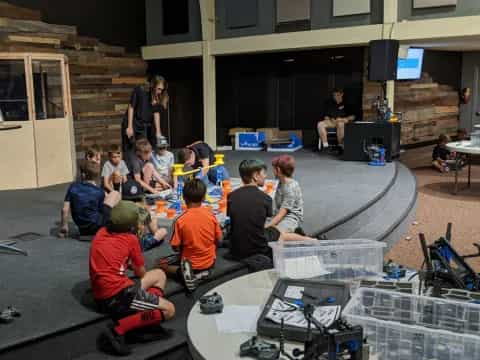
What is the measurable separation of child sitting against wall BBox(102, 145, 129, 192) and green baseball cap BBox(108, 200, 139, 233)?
9.66 feet

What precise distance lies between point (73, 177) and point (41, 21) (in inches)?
159

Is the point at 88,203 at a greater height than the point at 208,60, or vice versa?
the point at 208,60

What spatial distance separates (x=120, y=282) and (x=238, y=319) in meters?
1.24

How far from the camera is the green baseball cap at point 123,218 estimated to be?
334 centimetres

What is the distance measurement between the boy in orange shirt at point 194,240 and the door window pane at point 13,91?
4967 millimetres

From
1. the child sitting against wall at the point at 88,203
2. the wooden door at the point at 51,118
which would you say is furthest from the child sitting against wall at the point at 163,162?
the wooden door at the point at 51,118

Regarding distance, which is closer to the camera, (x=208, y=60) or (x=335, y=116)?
(x=335, y=116)

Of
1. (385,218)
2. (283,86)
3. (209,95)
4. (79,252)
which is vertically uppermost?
(283,86)

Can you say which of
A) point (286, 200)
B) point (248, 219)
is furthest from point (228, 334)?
point (286, 200)

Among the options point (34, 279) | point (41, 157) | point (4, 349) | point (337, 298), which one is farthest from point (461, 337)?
point (41, 157)

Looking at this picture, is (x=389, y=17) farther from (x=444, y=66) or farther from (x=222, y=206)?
(x=222, y=206)

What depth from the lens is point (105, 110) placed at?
12375 mm

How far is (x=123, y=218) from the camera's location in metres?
3.34

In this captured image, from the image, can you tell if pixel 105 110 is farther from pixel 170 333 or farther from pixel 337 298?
pixel 337 298
